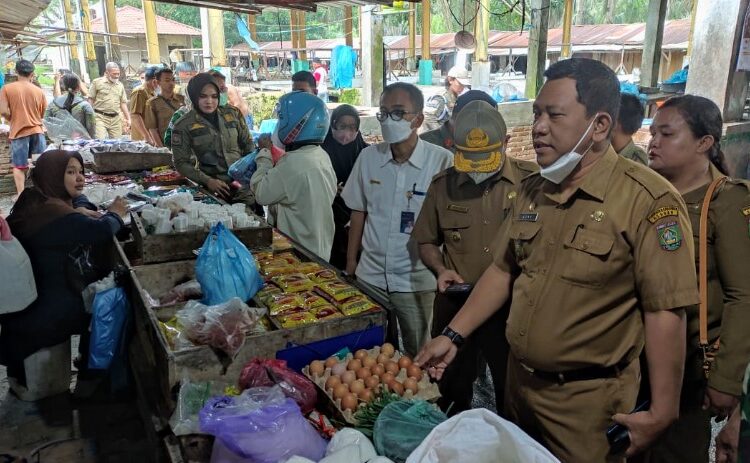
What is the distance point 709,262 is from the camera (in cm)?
217

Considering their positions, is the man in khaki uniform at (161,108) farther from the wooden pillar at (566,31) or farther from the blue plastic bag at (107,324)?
the wooden pillar at (566,31)

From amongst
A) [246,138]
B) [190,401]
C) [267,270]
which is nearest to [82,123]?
[246,138]

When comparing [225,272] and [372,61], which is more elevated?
[372,61]

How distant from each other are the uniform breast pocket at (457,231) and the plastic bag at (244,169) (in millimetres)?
2602

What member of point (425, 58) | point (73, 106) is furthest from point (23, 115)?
point (425, 58)

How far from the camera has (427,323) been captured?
10.9 ft

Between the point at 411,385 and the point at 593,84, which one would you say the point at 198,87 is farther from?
the point at 593,84

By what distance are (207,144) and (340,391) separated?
3.55 m

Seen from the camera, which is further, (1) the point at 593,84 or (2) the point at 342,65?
(2) the point at 342,65

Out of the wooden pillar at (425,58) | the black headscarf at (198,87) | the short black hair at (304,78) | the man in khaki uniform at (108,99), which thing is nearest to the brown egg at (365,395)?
the black headscarf at (198,87)

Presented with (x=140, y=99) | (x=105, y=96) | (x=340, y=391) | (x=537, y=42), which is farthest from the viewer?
(x=537, y=42)

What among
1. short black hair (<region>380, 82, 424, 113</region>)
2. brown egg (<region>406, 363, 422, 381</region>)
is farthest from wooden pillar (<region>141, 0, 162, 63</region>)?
brown egg (<region>406, 363, 422, 381</region>)

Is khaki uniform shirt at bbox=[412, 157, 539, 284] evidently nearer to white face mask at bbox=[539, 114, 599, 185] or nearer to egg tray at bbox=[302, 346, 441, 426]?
egg tray at bbox=[302, 346, 441, 426]

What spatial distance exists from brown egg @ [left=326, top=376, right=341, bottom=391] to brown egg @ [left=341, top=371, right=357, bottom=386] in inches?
0.8
